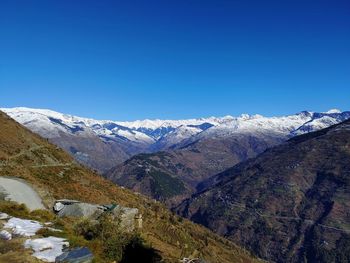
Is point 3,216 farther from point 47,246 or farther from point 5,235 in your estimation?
point 47,246

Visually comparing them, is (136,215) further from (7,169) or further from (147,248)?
(7,169)

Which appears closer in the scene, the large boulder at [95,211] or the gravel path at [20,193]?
the large boulder at [95,211]

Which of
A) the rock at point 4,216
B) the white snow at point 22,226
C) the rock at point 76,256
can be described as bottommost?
the rock at point 76,256

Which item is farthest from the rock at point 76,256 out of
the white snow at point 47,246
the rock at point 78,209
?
the rock at point 78,209

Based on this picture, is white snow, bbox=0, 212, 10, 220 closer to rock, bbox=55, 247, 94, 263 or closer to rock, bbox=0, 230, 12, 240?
rock, bbox=0, 230, 12, 240

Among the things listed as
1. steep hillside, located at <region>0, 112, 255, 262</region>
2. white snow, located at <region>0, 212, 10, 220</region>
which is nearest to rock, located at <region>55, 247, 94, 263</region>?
white snow, located at <region>0, 212, 10, 220</region>

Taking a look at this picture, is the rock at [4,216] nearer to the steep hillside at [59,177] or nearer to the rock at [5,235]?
the rock at [5,235]

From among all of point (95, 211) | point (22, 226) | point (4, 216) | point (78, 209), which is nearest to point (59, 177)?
point (78, 209)

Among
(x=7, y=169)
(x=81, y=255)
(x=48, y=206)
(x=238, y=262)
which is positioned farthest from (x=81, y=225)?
(x=238, y=262)
